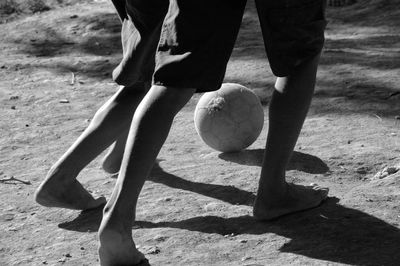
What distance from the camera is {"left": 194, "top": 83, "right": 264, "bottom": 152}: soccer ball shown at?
207 inches

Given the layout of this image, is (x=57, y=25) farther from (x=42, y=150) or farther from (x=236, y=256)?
(x=236, y=256)

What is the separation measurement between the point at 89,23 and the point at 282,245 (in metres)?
5.87

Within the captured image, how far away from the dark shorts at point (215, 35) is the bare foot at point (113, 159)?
1130mm

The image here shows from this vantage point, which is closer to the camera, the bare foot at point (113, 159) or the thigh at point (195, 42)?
the thigh at point (195, 42)

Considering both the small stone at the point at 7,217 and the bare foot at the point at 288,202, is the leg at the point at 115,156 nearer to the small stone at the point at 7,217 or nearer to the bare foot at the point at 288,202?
the small stone at the point at 7,217

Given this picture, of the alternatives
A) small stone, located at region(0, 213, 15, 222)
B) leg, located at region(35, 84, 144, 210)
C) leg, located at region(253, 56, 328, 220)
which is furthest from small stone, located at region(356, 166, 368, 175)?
small stone, located at region(0, 213, 15, 222)

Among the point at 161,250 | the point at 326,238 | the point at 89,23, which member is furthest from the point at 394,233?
the point at 89,23

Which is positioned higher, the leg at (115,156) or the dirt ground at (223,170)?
the leg at (115,156)

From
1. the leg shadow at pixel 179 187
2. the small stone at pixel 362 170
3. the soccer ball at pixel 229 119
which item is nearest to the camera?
the leg shadow at pixel 179 187

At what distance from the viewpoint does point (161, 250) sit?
13.2 feet

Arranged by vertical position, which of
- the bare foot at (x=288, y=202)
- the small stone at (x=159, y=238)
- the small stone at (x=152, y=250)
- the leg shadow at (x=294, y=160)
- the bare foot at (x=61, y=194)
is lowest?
the leg shadow at (x=294, y=160)

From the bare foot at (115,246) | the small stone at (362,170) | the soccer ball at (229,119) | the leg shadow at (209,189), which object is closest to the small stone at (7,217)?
the leg shadow at (209,189)

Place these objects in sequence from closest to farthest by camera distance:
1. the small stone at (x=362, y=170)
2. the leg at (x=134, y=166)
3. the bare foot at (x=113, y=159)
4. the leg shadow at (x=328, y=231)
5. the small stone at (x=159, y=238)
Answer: the leg at (x=134, y=166)
the leg shadow at (x=328, y=231)
the small stone at (x=159, y=238)
the small stone at (x=362, y=170)
the bare foot at (x=113, y=159)

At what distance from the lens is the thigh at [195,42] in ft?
12.1
